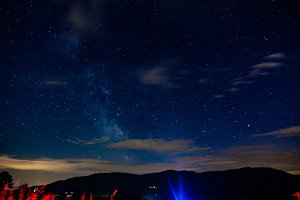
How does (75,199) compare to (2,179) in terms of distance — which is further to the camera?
(2,179)

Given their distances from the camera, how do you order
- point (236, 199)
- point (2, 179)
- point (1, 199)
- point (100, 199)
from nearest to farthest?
point (1, 199) < point (100, 199) < point (2, 179) < point (236, 199)

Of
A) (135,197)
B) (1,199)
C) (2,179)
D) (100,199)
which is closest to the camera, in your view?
(1,199)

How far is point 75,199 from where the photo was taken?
48.8 metres

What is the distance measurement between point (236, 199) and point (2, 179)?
140 metres

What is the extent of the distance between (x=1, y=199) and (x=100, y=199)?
49769 millimetres

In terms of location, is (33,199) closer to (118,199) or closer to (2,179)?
(118,199)

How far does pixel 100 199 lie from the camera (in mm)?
65500

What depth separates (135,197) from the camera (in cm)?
6988

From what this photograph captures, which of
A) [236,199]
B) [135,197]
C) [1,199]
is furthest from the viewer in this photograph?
[236,199]

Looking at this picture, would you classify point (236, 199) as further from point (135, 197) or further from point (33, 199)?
point (33, 199)

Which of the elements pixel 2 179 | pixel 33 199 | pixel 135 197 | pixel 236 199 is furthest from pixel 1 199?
pixel 236 199

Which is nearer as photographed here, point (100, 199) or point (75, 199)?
point (75, 199)

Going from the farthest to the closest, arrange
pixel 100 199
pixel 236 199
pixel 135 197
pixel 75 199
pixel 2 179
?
pixel 236 199
pixel 2 179
pixel 135 197
pixel 100 199
pixel 75 199

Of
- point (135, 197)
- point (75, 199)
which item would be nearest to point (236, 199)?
point (135, 197)
